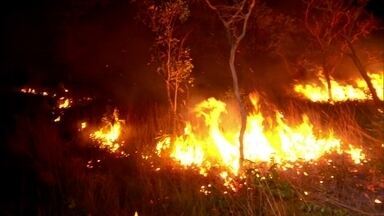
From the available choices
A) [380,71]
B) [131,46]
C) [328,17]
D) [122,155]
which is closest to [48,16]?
[131,46]

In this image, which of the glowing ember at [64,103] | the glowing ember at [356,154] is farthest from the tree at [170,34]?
the glowing ember at [356,154]

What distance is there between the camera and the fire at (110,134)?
12887 millimetres

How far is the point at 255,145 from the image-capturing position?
40.6ft

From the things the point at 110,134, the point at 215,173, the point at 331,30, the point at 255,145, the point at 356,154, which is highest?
the point at 331,30

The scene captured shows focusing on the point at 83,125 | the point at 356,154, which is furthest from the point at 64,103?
the point at 356,154

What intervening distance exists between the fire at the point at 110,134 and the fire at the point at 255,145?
63.8 inches

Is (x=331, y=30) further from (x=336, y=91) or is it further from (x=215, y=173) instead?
(x=215, y=173)

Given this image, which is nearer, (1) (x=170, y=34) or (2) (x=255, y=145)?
(2) (x=255, y=145)

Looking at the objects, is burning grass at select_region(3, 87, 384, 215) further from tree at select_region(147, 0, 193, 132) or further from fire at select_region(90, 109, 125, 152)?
tree at select_region(147, 0, 193, 132)

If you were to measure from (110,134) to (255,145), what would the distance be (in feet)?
16.8

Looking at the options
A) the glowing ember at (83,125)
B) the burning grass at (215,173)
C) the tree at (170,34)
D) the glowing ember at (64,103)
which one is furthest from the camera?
the glowing ember at (64,103)

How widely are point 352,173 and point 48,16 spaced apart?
592 inches

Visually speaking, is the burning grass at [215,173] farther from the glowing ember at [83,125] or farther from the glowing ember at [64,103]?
the glowing ember at [64,103]

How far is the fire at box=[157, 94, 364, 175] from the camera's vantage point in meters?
11.4
